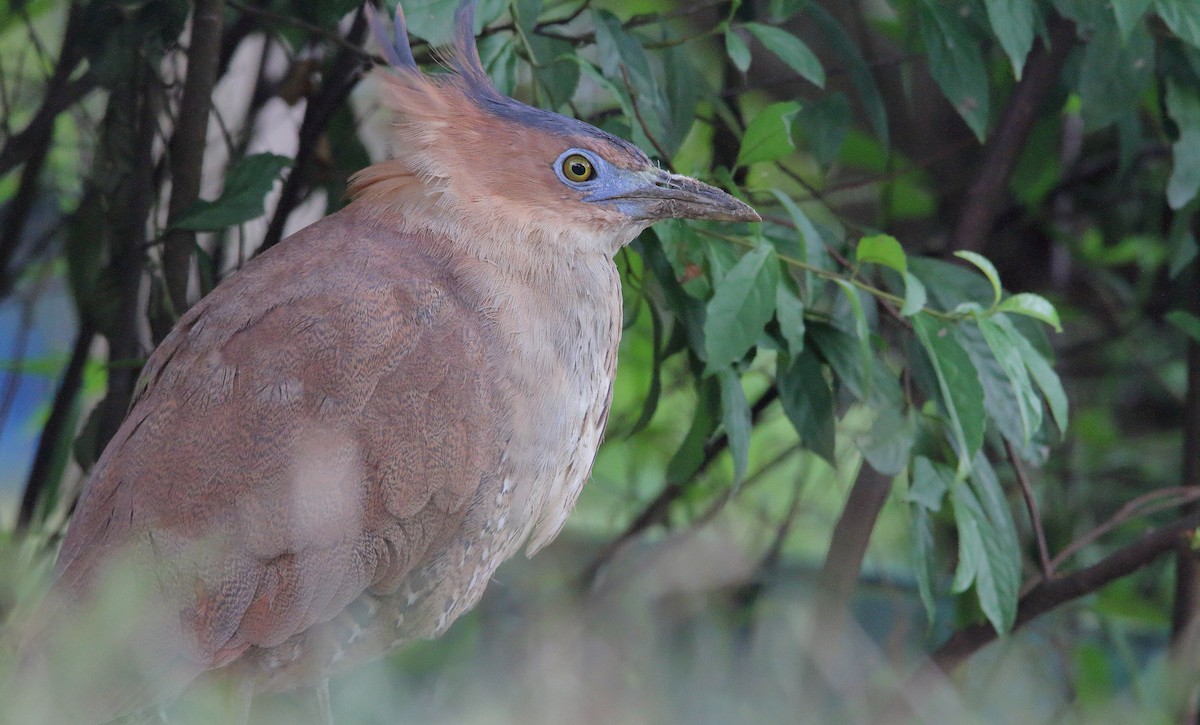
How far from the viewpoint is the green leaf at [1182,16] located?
2469 mm

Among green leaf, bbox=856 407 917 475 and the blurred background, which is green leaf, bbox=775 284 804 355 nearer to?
the blurred background

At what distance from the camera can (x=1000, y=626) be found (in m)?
2.60

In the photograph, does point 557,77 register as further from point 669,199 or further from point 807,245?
point 807,245

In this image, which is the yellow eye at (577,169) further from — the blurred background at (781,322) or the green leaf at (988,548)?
the green leaf at (988,548)

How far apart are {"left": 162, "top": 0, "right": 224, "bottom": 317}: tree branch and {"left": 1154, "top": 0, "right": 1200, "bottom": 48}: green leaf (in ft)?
6.57

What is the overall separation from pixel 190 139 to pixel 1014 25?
184cm

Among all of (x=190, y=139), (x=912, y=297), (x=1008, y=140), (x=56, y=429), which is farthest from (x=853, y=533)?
(x=56, y=429)

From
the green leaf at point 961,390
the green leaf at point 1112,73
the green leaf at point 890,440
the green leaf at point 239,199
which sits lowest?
the green leaf at point 890,440

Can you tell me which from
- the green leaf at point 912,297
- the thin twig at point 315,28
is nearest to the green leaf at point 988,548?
the green leaf at point 912,297

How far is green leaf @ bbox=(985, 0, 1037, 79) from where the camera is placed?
7.91 feet

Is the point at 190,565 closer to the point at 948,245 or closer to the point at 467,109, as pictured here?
the point at 467,109

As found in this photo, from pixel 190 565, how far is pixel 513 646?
61cm

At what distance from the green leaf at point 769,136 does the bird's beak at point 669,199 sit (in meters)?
0.18

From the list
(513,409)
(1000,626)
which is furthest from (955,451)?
(513,409)
